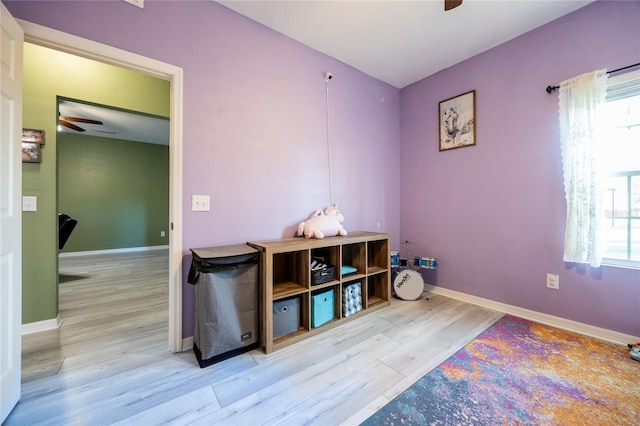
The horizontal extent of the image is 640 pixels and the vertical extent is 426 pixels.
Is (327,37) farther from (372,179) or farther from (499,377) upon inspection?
(499,377)

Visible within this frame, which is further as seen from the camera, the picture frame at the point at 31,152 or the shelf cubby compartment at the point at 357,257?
the shelf cubby compartment at the point at 357,257

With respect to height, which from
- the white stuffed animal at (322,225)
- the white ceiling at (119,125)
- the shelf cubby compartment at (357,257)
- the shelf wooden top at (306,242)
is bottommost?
the shelf cubby compartment at (357,257)

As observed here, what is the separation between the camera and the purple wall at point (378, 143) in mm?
1822

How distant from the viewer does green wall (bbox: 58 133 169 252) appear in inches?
199

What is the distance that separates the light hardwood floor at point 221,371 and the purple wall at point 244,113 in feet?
1.40

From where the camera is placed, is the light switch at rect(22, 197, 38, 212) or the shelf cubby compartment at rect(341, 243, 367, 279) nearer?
the light switch at rect(22, 197, 38, 212)

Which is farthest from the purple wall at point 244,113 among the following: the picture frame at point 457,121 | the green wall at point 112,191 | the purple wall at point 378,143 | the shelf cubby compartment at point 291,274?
the green wall at point 112,191

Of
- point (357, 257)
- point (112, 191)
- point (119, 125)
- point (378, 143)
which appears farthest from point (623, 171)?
point (112, 191)

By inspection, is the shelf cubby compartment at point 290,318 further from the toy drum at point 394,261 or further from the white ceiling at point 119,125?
the white ceiling at point 119,125

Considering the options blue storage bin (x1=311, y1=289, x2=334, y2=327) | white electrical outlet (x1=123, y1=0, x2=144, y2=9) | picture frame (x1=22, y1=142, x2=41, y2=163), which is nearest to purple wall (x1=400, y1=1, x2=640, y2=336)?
blue storage bin (x1=311, y1=289, x2=334, y2=327)

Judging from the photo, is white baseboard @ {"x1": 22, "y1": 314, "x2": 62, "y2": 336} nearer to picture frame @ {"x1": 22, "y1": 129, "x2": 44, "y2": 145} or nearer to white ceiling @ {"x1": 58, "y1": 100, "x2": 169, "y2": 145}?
picture frame @ {"x1": 22, "y1": 129, "x2": 44, "y2": 145}

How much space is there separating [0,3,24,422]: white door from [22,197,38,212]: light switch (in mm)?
1146

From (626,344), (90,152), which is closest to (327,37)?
(626,344)

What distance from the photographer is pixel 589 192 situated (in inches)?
75.6
